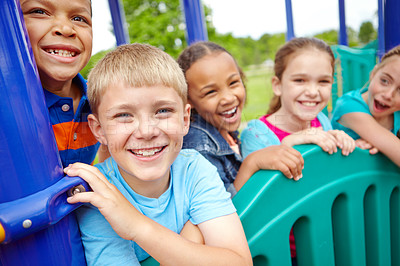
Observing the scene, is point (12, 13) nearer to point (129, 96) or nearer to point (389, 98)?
point (129, 96)

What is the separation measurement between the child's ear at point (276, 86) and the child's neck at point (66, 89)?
104 centimetres

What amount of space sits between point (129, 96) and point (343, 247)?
2.85ft

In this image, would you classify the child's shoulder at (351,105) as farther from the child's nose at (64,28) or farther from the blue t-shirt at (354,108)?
the child's nose at (64,28)

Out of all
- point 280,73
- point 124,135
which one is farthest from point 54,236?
point 280,73

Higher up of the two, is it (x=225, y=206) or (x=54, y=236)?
(x=54, y=236)

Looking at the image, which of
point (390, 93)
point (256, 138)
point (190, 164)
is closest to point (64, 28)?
point (190, 164)

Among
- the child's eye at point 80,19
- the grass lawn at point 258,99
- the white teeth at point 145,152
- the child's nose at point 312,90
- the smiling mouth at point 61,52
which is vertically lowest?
the grass lawn at point 258,99

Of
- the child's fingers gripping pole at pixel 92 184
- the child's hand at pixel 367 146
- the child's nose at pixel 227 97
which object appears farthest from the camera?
the child's nose at pixel 227 97

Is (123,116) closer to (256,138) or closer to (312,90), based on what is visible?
(256,138)

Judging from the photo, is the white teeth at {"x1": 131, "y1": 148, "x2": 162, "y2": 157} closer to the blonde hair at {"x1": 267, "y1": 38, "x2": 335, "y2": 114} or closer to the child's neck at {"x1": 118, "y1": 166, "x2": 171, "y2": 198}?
the child's neck at {"x1": 118, "y1": 166, "x2": 171, "y2": 198}

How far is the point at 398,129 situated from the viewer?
Result: 4.78 ft

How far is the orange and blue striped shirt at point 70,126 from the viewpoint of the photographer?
39.1 inches

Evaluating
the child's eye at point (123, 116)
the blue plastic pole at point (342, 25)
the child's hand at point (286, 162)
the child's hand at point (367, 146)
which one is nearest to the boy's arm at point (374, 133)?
the child's hand at point (367, 146)

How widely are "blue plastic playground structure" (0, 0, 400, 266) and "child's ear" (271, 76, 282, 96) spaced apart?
677 mm
